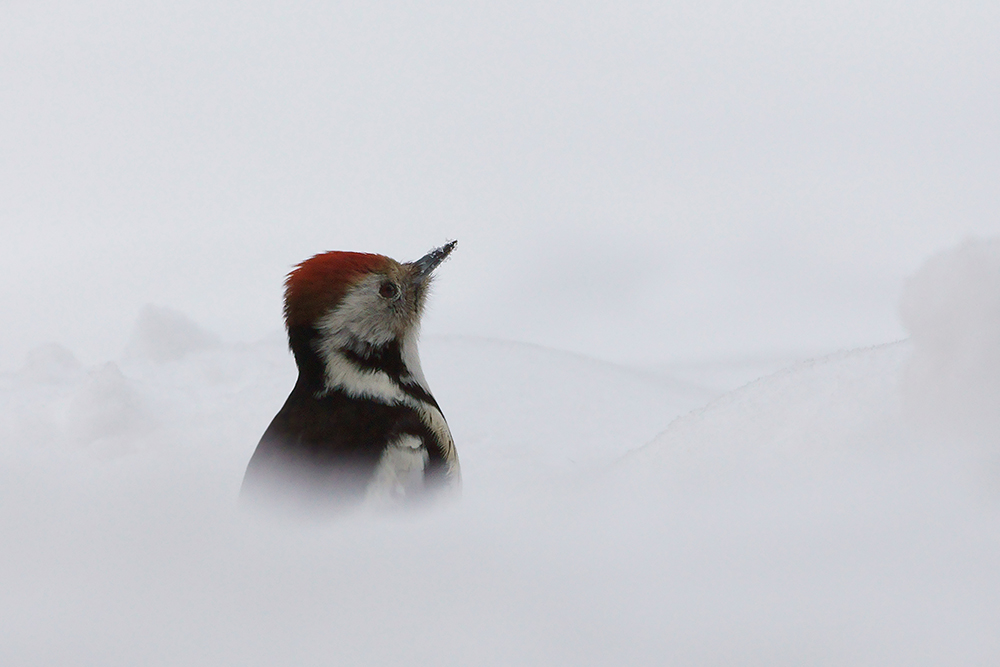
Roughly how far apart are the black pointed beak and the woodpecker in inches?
3.4

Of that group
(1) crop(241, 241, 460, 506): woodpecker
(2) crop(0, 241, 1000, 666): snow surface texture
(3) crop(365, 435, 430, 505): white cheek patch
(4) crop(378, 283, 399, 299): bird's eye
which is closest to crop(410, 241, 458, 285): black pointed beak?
(1) crop(241, 241, 460, 506): woodpecker

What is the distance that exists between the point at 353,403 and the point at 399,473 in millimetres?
242

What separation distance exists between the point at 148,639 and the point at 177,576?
0.11 m

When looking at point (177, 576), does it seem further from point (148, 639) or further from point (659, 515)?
point (659, 515)

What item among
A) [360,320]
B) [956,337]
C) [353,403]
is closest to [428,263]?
[360,320]

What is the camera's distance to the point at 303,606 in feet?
2.79

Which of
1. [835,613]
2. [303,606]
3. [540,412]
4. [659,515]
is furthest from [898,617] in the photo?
[540,412]

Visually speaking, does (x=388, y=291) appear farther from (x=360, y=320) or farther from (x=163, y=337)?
(x=163, y=337)

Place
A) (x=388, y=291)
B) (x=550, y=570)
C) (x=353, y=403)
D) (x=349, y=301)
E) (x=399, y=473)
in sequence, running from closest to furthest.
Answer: (x=550, y=570)
(x=399, y=473)
(x=353, y=403)
(x=349, y=301)
(x=388, y=291)

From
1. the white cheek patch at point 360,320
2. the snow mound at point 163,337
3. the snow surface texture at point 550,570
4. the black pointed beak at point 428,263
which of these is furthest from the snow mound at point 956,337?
the snow mound at point 163,337

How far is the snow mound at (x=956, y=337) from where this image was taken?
1.46m

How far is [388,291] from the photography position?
107 inches

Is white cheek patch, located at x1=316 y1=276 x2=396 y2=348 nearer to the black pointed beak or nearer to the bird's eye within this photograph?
the bird's eye

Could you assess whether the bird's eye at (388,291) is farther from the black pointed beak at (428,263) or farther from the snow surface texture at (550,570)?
the snow surface texture at (550,570)
